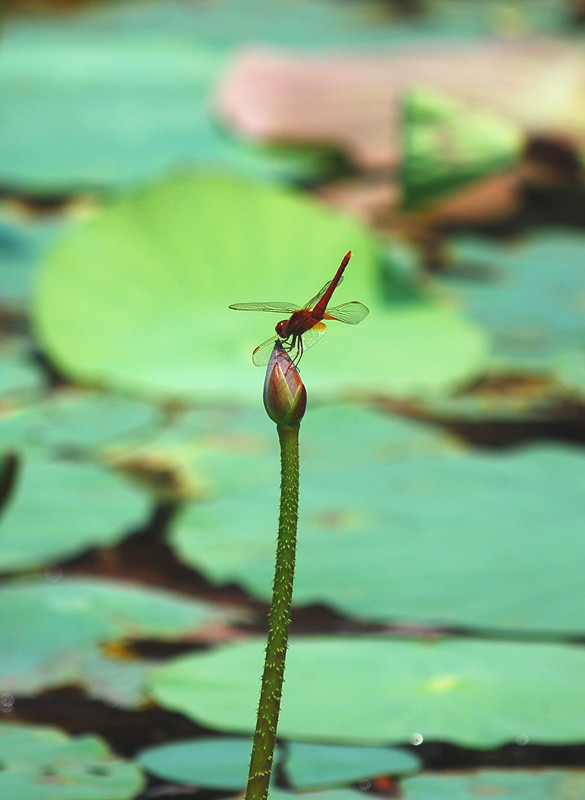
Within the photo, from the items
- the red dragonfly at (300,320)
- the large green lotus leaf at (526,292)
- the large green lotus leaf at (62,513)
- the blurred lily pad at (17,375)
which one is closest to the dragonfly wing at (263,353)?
the red dragonfly at (300,320)

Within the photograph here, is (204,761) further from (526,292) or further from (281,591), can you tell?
(526,292)

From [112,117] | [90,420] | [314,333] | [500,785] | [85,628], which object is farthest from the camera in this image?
[112,117]

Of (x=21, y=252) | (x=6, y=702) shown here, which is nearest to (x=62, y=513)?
(x=6, y=702)

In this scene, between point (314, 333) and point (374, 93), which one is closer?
point (314, 333)

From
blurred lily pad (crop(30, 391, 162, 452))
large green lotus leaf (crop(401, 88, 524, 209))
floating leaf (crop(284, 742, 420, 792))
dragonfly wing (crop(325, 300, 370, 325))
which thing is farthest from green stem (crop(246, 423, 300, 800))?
large green lotus leaf (crop(401, 88, 524, 209))

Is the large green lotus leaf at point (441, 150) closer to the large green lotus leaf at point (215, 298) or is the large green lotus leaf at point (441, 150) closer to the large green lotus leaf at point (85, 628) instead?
the large green lotus leaf at point (215, 298)

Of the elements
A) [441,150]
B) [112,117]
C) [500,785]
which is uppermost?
[112,117]

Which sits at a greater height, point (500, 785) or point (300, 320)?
point (300, 320)
